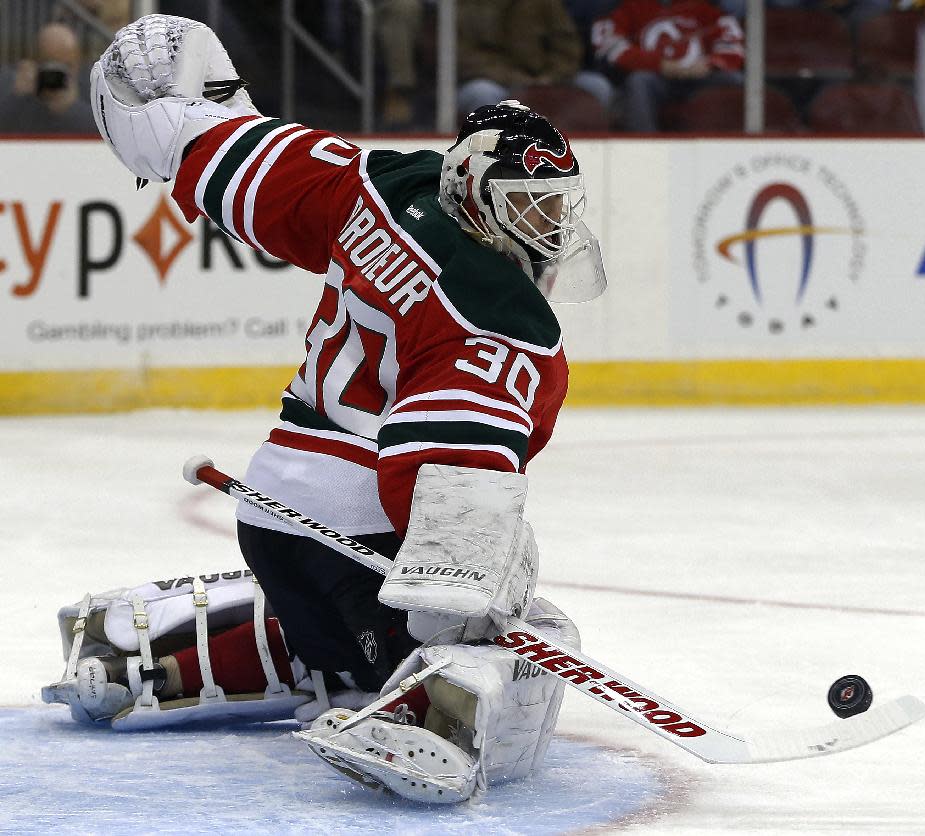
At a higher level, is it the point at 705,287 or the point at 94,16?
the point at 94,16

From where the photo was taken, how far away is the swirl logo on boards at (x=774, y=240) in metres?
6.86

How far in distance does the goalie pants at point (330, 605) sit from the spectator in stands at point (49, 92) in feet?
13.7

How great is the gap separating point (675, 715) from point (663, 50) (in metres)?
5.12

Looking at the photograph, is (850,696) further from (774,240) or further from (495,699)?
(774,240)

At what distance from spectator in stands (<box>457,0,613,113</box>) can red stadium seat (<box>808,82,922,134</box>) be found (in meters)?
0.76

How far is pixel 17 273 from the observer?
640 centimetres

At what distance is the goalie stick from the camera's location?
2219 mm

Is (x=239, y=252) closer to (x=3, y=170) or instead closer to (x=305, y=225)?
(x=3, y=170)

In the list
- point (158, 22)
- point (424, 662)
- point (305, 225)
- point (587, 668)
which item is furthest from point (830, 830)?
point (158, 22)

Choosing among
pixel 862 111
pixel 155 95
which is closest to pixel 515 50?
pixel 862 111

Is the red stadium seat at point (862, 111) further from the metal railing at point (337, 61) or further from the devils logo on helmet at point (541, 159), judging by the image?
the devils logo on helmet at point (541, 159)

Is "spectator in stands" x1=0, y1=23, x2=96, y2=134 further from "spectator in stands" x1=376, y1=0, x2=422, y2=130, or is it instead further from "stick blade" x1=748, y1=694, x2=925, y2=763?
"stick blade" x1=748, y1=694, x2=925, y2=763

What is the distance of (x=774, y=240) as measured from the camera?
686cm

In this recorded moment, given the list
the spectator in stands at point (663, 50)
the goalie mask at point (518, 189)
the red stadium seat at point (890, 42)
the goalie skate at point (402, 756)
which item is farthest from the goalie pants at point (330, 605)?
the red stadium seat at point (890, 42)
